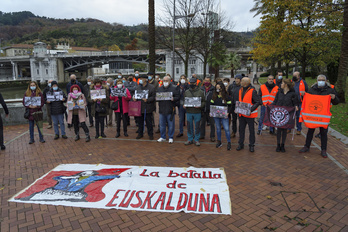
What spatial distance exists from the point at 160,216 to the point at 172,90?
14.6 ft

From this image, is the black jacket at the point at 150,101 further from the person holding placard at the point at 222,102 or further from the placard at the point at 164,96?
the person holding placard at the point at 222,102

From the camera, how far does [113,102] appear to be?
28.5 feet

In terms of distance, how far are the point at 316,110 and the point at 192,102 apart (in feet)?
10.4

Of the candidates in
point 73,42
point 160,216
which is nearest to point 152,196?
point 160,216

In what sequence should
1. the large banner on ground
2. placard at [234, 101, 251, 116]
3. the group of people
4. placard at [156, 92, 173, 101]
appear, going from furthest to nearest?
placard at [156, 92, 173, 101] < the group of people < placard at [234, 101, 251, 116] < the large banner on ground

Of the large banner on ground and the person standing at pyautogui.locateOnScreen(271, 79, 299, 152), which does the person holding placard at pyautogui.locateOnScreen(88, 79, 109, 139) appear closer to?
the large banner on ground

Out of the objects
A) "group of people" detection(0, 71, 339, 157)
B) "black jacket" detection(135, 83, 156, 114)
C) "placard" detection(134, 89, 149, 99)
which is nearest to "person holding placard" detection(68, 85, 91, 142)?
"group of people" detection(0, 71, 339, 157)

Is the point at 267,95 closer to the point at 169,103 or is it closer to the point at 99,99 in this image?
the point at 169,103

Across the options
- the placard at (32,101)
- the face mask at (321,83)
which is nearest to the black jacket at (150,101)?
the placard at (32,101)

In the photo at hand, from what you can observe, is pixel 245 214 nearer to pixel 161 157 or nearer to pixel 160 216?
pixel 160 216

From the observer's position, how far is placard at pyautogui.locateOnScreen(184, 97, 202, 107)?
287 inches

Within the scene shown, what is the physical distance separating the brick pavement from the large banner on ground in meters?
0.17

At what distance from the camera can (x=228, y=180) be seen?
5172 mm

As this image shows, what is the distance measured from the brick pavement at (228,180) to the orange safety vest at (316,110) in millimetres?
872
